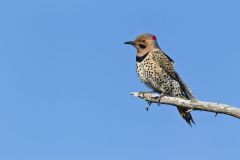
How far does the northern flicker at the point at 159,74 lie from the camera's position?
436 inches

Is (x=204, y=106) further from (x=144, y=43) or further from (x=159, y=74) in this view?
(x=144, y=43)

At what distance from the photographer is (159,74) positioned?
11.1m

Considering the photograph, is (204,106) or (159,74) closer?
(204,106)

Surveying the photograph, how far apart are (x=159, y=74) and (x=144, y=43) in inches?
33.9

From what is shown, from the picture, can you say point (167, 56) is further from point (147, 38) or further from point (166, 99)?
point (166, 99)

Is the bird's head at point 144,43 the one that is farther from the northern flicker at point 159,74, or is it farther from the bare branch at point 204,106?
the bare branch at point 204,106

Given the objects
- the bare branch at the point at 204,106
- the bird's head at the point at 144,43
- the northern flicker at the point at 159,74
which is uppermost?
the bird's head at the point at 144,43

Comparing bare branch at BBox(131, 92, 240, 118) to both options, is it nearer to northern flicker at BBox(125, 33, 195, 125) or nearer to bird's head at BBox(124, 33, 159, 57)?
northern flicker at BBox(125, 33, 195, 125)

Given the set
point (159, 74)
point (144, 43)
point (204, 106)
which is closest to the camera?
point (204, 106)

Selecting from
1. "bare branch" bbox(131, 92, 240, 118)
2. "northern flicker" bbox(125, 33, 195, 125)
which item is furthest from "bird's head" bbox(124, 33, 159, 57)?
"bare branch" bbox(131, 92, 240, 118)

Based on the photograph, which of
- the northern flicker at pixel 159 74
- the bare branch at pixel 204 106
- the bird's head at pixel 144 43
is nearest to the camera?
the bare branch at pixel 204 106

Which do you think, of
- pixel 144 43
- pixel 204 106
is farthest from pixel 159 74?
pixel 204 106

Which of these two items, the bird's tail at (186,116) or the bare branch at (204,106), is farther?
the bird's tail at (186,116)

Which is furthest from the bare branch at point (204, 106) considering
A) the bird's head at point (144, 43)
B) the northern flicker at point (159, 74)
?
the bird's head at point (144, 43)
